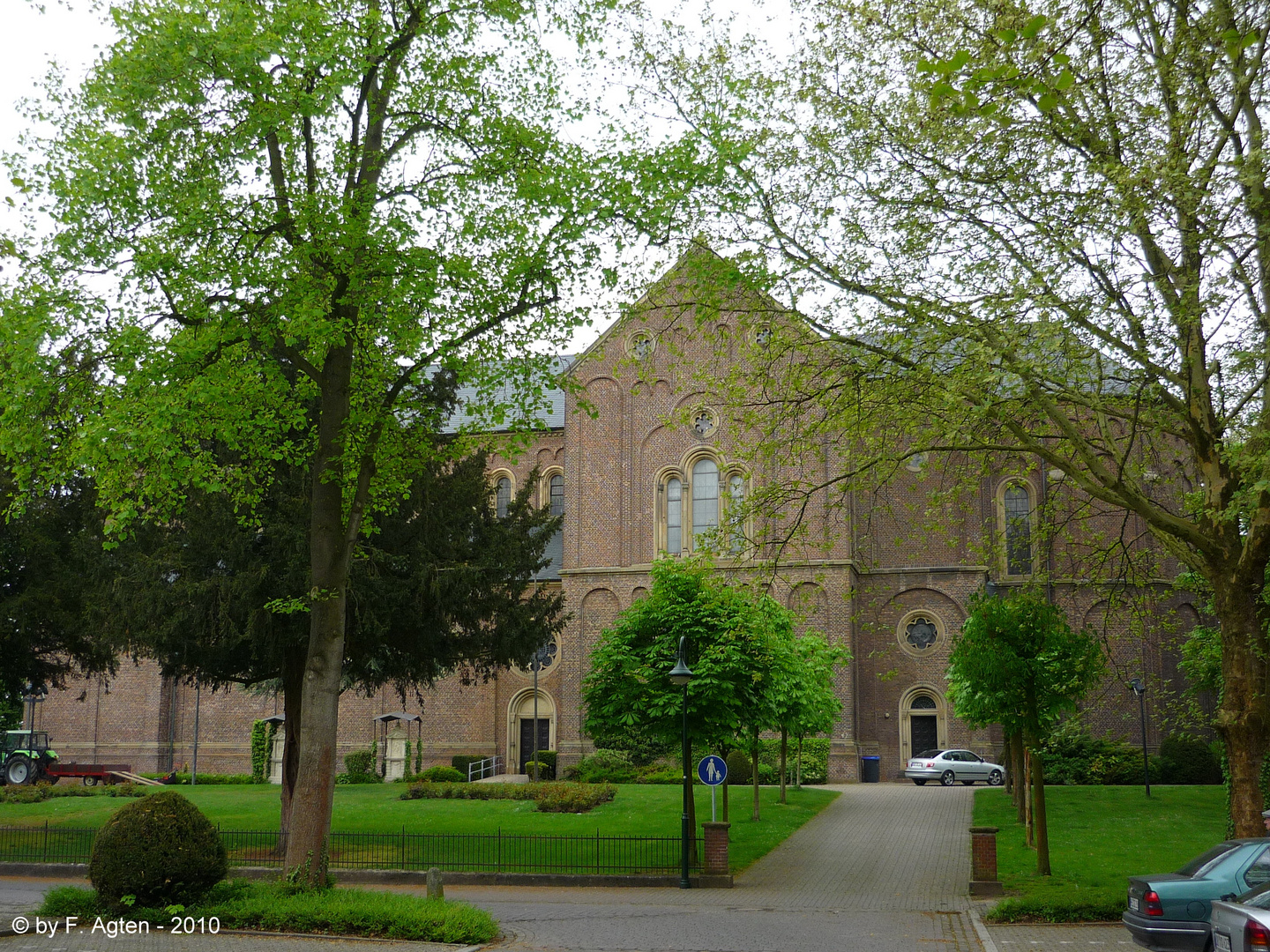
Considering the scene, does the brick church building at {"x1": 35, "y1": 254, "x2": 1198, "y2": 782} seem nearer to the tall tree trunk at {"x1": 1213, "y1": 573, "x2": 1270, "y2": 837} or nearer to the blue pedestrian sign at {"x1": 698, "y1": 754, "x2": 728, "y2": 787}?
the blue pedestrian sign at {"x1": 698, "y1": 754, "x2": 728, "y2": 787}

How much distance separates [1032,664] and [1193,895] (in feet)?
21.4

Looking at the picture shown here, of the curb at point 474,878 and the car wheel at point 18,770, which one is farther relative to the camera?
the car wheel at point 18,770

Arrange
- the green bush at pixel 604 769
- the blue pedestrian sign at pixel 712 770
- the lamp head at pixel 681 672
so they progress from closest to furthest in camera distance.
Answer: the lamp head at pixel 681 672
the blue pedestrian sign at pixel 712 770
the green bush at pixel 604 769

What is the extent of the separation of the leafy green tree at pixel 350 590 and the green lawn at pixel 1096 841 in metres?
11.1

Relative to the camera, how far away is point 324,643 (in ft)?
47.5

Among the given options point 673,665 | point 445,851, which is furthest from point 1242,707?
point 445,851

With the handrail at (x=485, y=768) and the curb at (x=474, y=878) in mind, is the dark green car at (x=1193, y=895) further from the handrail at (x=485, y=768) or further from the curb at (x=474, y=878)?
the handrail at (x=485, y=768)

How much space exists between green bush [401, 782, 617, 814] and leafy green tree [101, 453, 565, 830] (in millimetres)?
4924

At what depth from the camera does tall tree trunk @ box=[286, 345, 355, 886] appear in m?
14.1

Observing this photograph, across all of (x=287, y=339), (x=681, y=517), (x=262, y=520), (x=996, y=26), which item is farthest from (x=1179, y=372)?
(x=681, y=517)

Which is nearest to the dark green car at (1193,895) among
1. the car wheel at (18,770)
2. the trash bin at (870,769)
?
the trash bin at (870,769)

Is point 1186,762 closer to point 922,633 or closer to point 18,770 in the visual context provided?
point 922,633

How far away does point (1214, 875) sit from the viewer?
36.2ft

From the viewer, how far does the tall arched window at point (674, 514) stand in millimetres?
39844
